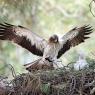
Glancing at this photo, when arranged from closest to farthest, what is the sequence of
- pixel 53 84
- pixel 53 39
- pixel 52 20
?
pixel 53 84
pixel 53 39
pixel 52 20

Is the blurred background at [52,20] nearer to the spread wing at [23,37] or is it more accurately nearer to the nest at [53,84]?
the spread wing at [23,37]

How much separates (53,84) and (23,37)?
2.00 meters

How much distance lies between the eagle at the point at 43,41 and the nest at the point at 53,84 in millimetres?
1489

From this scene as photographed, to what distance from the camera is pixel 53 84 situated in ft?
22.6

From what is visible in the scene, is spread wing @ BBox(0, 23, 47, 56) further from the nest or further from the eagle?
the nest

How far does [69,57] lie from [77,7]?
8536 mm

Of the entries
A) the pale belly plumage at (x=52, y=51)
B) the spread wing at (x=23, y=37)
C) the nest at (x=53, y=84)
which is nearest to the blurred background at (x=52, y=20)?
the spread wing at (x=23, y=37)

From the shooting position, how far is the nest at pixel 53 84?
6.67 metres

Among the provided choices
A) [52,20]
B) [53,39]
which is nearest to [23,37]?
[53,39]

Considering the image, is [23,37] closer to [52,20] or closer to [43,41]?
[43,41]

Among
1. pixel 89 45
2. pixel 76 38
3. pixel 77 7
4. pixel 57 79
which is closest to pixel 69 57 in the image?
pixel 76 38

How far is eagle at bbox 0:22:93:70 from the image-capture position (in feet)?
28.3

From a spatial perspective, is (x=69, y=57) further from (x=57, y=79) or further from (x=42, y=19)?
(x=42, y=19)

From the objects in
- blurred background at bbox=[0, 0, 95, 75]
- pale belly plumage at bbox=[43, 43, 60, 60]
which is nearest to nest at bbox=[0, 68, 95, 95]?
pale belly plumage at bbox=[43, 43, 60, 60]
